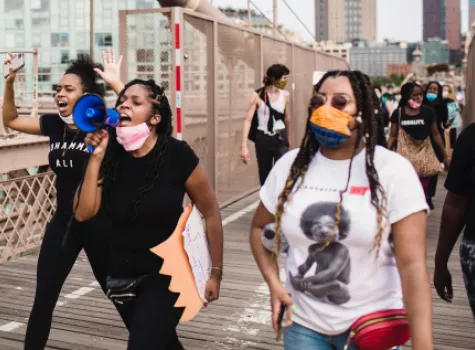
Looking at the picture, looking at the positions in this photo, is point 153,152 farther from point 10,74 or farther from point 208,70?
point 208,70

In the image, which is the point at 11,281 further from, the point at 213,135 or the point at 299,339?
the point at 299,339

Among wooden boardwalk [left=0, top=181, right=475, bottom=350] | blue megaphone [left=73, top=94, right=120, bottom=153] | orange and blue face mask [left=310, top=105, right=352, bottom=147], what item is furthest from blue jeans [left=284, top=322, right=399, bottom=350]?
wooden boardwalk [left=0, top=181, right=475, bottom=350]

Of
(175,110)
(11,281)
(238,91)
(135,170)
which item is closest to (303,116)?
(238,91)

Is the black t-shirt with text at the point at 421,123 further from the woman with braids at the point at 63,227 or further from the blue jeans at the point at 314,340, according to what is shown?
the blue jeans at the point at 314,340

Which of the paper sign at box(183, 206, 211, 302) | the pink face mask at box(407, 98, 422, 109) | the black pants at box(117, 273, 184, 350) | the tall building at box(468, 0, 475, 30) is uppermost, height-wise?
the tall building at box(468, 0, 475, 30)

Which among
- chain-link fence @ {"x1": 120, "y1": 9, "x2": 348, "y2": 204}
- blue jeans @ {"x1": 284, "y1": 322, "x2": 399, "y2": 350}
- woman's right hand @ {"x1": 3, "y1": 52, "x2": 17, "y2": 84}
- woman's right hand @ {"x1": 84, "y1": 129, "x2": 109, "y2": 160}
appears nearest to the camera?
blue jeans @ {"x1": 284, "y1": 322, "x2": 399, "y2": 350}

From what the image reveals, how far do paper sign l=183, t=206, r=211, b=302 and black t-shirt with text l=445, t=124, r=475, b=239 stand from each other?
1.02 m

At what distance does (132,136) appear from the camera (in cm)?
336

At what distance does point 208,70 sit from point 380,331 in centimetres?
770

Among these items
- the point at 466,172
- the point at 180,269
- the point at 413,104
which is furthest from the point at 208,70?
the point at 466,172

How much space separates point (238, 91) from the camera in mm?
11539

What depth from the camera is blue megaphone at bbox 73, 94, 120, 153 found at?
305cm

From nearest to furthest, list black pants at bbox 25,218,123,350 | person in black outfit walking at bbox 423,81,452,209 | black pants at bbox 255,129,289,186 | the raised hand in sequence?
black pants at bbox 25,218,123,350 < the raised hand < black pants at bbox 255,129,289,186 < person in black outfit walking at bbox 423,81,452,209

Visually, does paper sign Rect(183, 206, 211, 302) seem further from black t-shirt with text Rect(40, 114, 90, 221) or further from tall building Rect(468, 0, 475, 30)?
tall building Rect(468, 0, 475, 30)
